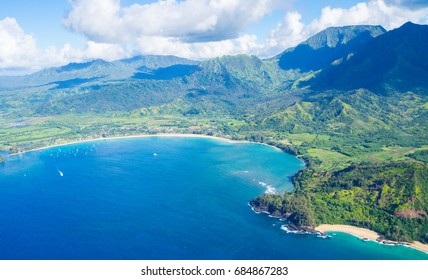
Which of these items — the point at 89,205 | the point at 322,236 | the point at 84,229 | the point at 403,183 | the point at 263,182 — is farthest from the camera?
the point at 263,182

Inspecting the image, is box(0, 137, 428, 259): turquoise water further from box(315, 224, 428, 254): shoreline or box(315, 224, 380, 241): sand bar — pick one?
box(315, 224, 380, 241): sand bar

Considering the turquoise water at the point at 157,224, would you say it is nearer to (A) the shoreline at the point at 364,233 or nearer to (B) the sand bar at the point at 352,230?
(A) the shoreline at the point at 364,233

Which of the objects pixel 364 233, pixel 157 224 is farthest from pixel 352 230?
pixel 157 224

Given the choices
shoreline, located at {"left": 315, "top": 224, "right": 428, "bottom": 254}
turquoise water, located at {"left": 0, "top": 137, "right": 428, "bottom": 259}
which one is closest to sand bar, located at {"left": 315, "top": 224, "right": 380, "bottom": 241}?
shoreline, located at {"left": 315, "top": 224, "right": 428, "bottom": 254}

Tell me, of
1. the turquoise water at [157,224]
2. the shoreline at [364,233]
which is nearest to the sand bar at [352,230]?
the shoreline at [364,233]

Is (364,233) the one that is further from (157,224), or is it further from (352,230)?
(157,224)

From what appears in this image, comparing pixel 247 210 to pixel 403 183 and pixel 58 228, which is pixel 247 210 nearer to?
pixel 403 183

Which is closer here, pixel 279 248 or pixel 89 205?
pixel 279 248

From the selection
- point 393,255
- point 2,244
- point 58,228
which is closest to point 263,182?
point 393,255

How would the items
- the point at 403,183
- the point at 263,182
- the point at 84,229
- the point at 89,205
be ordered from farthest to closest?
the point at 263,182, the point at 89,205, the point at 403,183, the point at 84,229
